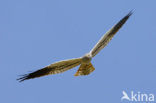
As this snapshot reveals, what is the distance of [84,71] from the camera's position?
2539cm

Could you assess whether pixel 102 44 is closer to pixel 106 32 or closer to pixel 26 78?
pixel 106 32

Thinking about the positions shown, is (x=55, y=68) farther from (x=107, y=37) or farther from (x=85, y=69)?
(x=107, y=37)

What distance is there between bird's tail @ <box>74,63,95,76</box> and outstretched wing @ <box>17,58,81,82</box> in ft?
1.07

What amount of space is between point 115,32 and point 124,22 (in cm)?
97

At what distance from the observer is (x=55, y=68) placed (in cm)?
2570

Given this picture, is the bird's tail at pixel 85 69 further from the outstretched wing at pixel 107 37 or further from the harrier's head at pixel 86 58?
the outstretched wing at pixel 107 37

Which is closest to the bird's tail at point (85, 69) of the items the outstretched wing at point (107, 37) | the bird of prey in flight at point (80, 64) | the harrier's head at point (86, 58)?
the bird of prey in flight at point (80, 64)

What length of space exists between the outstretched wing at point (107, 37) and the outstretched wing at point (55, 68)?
110 cm

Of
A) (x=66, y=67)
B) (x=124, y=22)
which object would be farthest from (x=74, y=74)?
(x=124, y=22)

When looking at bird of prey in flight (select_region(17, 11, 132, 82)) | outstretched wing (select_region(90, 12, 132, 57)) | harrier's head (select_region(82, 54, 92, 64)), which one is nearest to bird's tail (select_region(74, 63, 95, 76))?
bird of prey in flight (select_region(17, 11, 132, 82))

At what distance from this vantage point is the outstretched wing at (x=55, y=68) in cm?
2512

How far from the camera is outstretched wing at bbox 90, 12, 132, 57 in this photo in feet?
82.9

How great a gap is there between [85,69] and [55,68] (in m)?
1.65

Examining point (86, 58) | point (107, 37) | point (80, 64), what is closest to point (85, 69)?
point (80, 64)
